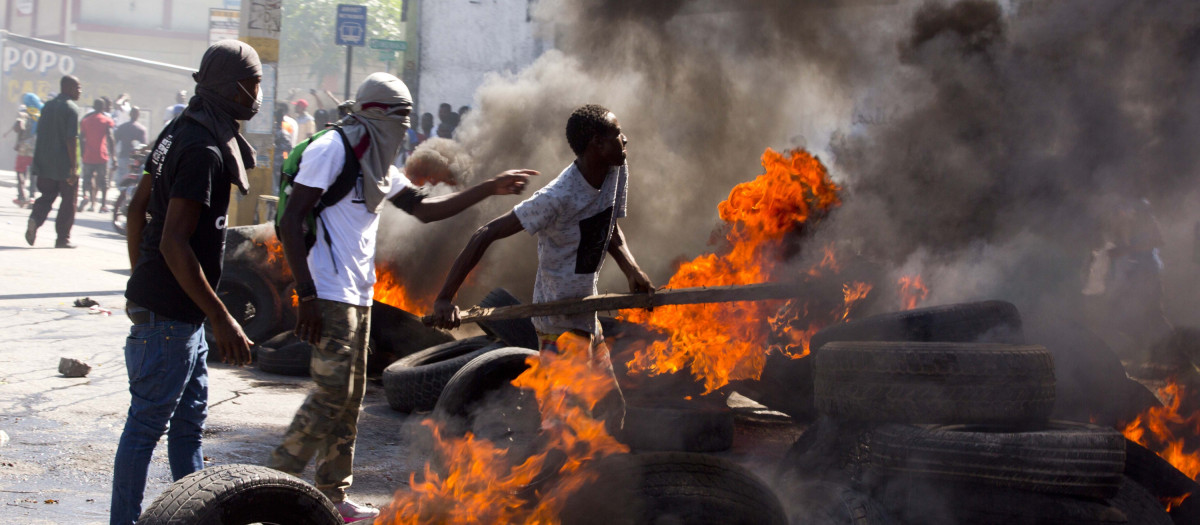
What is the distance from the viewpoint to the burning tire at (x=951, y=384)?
4.21 metres

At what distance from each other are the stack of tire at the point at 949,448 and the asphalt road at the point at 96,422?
1.02 meters

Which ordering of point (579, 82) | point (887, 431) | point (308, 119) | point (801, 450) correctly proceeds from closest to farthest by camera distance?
point (887, 431)
point (801, 450)
point (579, 82)
point (308, 119)

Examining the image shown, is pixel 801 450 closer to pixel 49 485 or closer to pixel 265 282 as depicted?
pixel 49 485

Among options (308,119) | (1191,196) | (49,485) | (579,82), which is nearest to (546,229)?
(49,485)

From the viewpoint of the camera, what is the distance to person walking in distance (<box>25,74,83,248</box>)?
1291 cm

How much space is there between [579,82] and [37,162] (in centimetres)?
736

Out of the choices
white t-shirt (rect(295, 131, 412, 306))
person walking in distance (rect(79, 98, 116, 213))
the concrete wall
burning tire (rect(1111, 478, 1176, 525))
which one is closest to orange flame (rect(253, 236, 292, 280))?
white t-shirt (rect(295, 131, 412, 306))

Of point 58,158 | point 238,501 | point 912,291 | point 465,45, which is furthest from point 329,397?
point 465,45

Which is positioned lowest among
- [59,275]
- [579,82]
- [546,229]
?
[59,275]

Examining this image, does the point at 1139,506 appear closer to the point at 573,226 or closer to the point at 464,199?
the point at 573,226

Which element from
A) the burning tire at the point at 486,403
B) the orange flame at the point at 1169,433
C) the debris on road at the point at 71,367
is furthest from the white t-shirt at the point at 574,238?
the debris on road at the point at 71,367

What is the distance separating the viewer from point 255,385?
6.98 meters

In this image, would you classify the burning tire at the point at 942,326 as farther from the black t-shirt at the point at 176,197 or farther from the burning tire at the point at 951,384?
the black t-shirt at the point at 176,197

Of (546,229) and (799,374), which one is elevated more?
A: (546,229)
